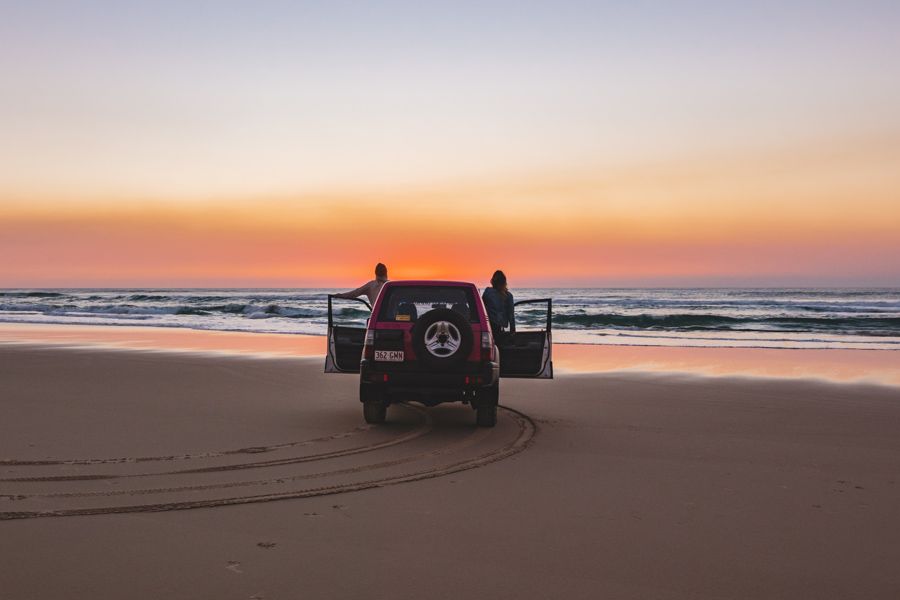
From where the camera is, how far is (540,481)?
21.3 feet

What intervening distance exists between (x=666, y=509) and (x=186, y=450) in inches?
175

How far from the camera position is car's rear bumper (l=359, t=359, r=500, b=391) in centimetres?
871

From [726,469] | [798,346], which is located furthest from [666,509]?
[798,346]

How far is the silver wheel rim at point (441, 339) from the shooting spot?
870 centimetres

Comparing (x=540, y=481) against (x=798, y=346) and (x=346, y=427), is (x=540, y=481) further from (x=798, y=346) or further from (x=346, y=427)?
(x=798, y=346)

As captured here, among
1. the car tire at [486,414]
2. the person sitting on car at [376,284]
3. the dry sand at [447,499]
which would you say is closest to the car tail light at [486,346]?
the car tire at [486,414]

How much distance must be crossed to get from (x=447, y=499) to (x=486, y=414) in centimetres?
333

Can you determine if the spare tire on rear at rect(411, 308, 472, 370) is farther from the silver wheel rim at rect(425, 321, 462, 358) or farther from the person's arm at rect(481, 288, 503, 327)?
the person's arm at rect(481, 288, 503, 327)

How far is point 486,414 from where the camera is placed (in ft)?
29.9

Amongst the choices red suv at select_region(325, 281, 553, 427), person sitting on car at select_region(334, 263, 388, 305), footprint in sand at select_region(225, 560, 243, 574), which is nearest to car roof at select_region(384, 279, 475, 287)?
→ red suv at select_region(325, 281, 553, 427)

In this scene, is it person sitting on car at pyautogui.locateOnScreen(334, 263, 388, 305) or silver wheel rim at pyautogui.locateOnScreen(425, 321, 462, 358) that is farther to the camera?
person sitting on car at pyautogui.locateOnScreen(334, 263, 388, 305)

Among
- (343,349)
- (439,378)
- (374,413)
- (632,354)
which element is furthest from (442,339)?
(632,354)

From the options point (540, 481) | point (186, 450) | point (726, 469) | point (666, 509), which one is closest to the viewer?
point (666, 509)

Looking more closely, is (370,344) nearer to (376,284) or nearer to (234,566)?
(376,284)
